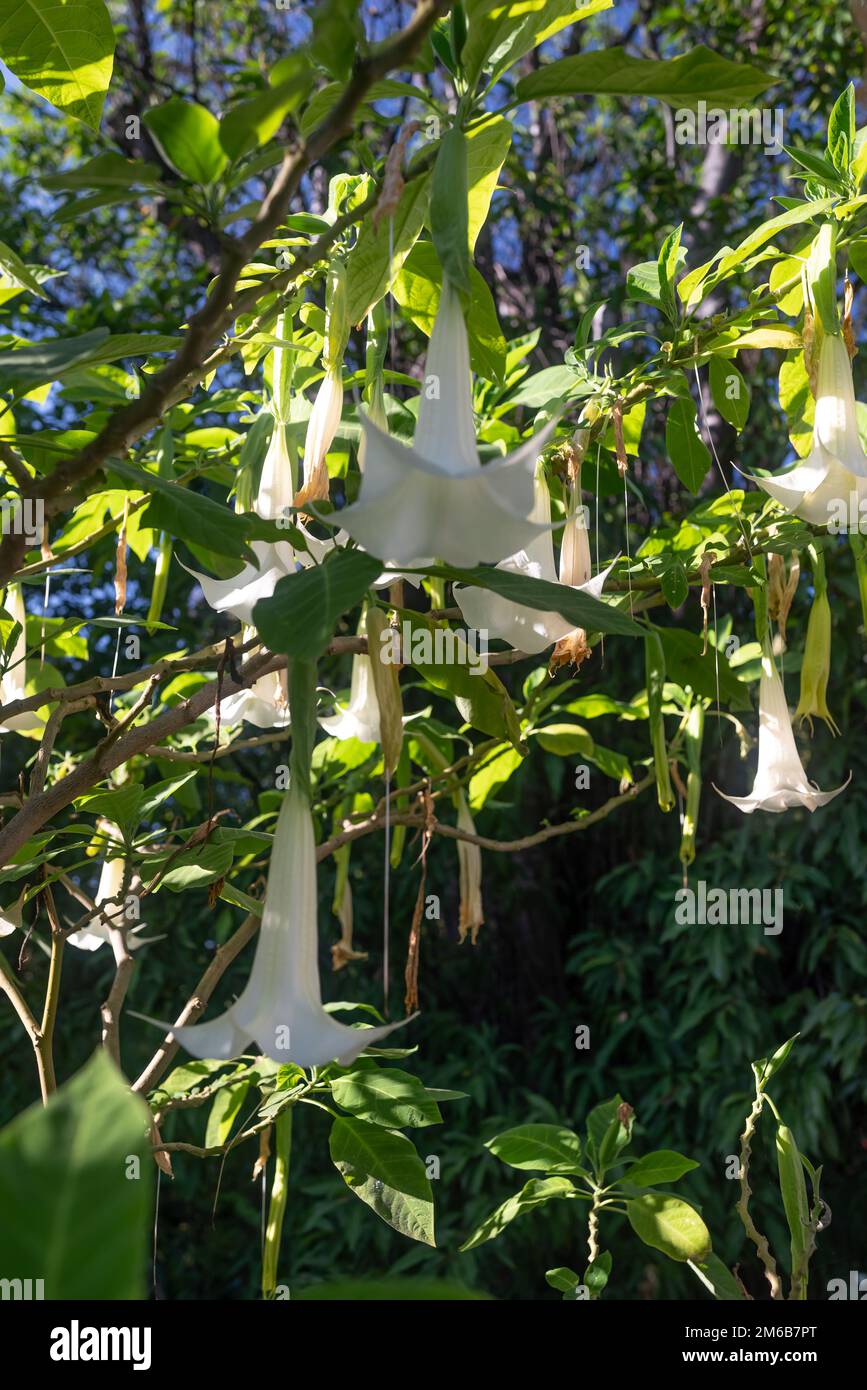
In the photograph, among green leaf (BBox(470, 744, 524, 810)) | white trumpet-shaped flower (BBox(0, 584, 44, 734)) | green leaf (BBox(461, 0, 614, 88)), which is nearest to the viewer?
green leaf (BBox(461, 0, 614, 88))

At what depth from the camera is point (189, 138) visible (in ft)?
1.17

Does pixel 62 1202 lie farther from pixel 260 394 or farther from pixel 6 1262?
pixel 260 394

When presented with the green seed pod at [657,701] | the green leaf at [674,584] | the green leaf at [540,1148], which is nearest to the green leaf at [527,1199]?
the green leaf at [540,1148]

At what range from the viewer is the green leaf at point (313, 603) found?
36 centimetres

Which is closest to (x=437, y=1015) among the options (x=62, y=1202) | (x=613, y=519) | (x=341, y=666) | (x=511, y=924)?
(x=511, y=924)

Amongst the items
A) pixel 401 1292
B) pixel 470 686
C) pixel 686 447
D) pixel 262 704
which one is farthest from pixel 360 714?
pixel 401 1292

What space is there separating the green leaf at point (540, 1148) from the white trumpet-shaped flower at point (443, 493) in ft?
1.72

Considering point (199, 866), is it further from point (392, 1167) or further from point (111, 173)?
point (111, 173)

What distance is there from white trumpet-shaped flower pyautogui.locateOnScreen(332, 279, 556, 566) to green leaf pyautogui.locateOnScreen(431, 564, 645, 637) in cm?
3

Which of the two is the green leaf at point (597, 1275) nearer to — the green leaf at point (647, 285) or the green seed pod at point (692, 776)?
the green seed pod at point (692, 776)

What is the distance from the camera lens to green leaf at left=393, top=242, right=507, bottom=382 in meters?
0.60

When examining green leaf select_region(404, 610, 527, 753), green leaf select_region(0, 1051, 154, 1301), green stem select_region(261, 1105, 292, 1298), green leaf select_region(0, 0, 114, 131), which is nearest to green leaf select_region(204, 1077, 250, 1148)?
green stem select_region(261, 1105, 292, 1298)

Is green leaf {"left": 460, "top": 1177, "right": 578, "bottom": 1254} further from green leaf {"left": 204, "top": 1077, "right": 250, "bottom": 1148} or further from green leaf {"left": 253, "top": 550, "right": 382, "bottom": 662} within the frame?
green leaf {"left": 253, "top": 550, "right": 382, "bottom": 662}
